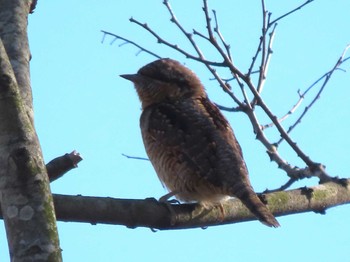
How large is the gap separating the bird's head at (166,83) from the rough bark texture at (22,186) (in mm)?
3506

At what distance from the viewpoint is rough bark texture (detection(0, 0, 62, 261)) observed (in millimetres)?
2336

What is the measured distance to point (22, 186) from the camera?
2.52 meters

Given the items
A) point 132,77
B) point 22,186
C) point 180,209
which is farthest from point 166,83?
point 22,186

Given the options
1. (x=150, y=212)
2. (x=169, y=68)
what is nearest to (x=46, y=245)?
(x=150, y=212)

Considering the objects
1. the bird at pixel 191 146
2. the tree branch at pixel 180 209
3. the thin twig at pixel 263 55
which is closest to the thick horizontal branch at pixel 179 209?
the tree branch at pixel 180 209

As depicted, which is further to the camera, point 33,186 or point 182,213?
point 182,213

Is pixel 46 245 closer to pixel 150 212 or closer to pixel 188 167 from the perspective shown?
pixel 150 212

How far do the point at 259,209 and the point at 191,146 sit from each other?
1.00 metres

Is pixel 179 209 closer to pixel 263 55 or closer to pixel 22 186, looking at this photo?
pixel 263 55

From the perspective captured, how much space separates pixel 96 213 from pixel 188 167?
1508mm

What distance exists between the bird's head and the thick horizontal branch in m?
1.57

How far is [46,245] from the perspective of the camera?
7.66 ft

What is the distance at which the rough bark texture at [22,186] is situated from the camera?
2.34 metres

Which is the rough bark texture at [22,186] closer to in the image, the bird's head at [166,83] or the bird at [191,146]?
the bird at [191,146]
